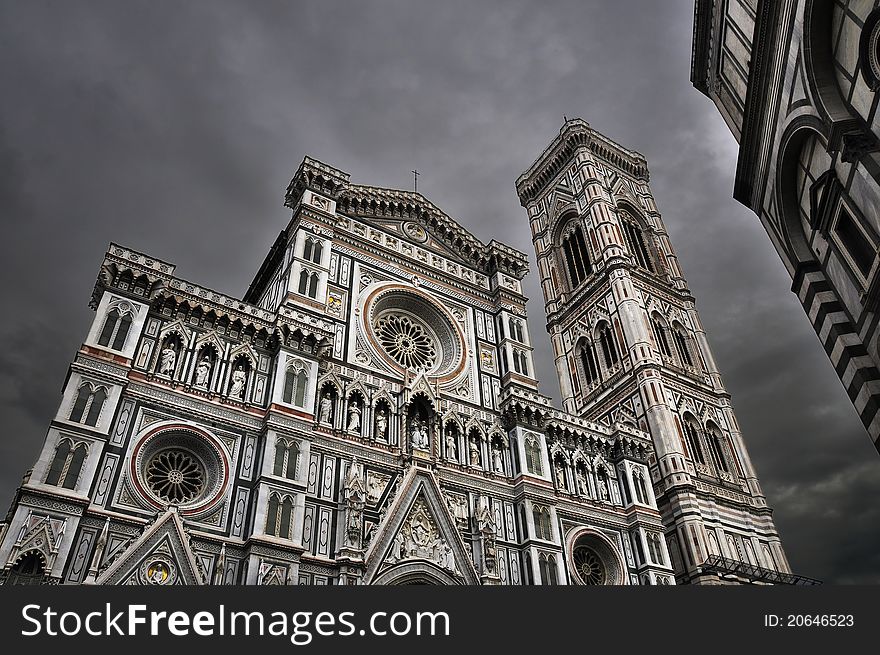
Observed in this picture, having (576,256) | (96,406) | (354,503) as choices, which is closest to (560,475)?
(354,503)

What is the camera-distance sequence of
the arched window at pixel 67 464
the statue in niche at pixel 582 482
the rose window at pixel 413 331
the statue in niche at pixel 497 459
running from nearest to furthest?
the arched window at pixel 67 464 < the statue in niche at pixel 497 459 < the statue in niche at pixel 582 482 < the rose window at pixel 413 331

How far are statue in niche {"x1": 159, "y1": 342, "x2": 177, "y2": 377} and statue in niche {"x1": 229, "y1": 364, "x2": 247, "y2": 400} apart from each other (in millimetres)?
1810

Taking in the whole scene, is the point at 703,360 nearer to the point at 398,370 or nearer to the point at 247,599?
the point at 398,370

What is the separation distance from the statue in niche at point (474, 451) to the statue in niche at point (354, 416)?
4.41m

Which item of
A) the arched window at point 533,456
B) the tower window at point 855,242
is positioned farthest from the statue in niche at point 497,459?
the tower window at point 855,242

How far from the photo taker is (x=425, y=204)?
30.4 m

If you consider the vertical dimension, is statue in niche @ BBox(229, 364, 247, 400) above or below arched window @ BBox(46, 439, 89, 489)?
above

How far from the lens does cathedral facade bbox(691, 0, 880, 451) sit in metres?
11.0

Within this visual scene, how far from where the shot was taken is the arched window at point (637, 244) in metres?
43.1

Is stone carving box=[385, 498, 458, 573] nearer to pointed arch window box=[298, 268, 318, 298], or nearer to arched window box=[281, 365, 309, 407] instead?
arched window box=[281, 365, 309, 407]

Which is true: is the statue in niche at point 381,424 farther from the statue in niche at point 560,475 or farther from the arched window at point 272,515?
the statue in niche at point 560,475

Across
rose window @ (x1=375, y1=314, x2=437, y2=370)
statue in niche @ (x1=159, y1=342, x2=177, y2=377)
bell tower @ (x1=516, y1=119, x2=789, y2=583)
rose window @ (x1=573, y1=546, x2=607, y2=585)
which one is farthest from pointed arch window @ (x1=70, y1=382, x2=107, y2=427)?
bell tower @ (x1=516, y1=119, x2=789, y2=583)

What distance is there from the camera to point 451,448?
2209 cm

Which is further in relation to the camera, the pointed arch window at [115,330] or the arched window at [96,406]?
the pointed arch window at [115,330]
